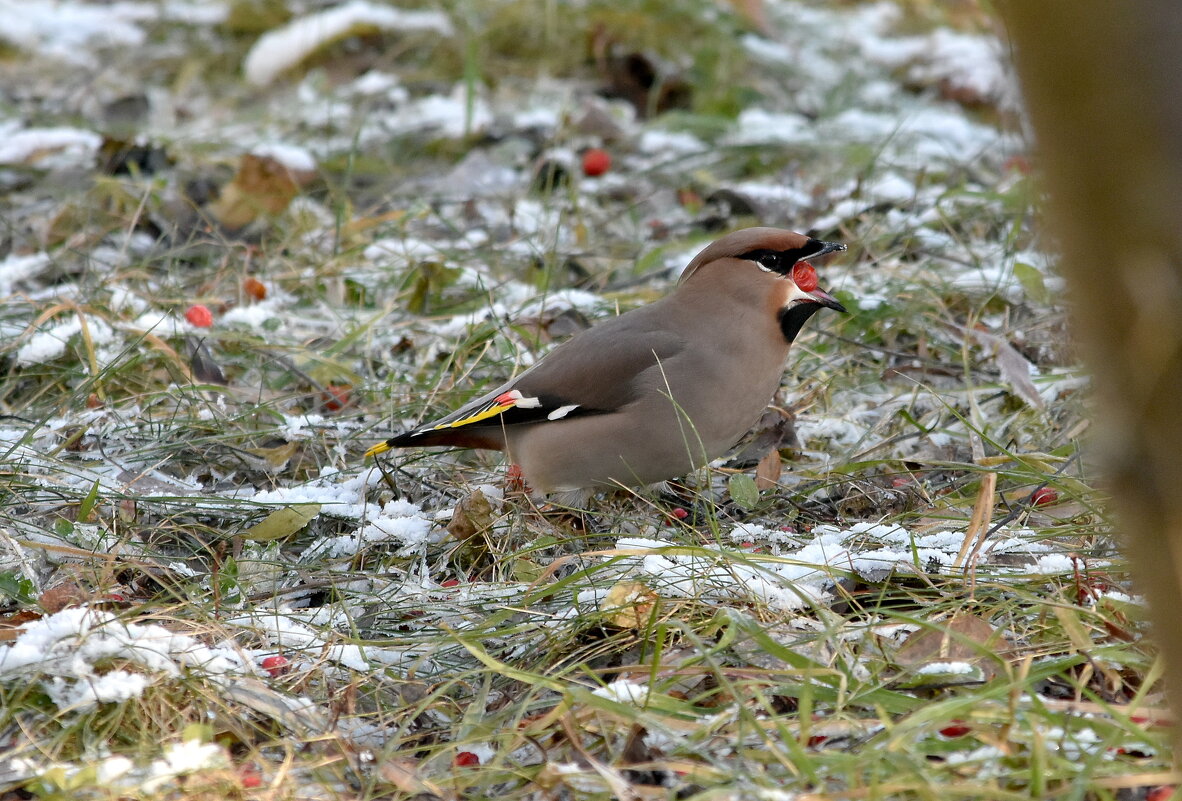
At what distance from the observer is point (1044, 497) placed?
3.28 meters

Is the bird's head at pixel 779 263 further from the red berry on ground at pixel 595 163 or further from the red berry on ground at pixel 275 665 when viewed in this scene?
the red berry on ground at pixel 595 163

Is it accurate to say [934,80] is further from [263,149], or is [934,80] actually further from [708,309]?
[708,309]

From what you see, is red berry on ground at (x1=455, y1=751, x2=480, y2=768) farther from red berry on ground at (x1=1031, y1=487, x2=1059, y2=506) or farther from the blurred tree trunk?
red berry on ground at (x1=1031, y1=487, x2=1059, y2=506)

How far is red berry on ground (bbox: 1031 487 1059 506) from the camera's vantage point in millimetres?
3244

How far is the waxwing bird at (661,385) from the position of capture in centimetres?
351

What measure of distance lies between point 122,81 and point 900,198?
4403 mm

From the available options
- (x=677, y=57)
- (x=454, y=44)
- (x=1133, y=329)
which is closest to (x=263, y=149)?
(x=454, y=44)

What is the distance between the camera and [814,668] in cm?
234

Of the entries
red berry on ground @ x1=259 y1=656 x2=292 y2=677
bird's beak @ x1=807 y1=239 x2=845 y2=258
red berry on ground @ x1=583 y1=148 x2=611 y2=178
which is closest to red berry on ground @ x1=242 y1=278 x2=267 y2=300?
red berry on ground @ x1=583 y1=148 x2=611 y2=178

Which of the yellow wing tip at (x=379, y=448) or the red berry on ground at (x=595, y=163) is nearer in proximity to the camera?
the yellow wing tip at (x=379, y=448)

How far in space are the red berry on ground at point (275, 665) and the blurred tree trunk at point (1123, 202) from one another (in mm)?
1632

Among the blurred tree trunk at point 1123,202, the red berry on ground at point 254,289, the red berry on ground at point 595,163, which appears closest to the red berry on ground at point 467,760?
the blurred tree trunk at point 1123,202

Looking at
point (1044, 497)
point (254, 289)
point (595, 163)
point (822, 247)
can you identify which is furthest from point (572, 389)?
point (595, 163)

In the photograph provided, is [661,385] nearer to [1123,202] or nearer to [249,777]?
[249,777]
